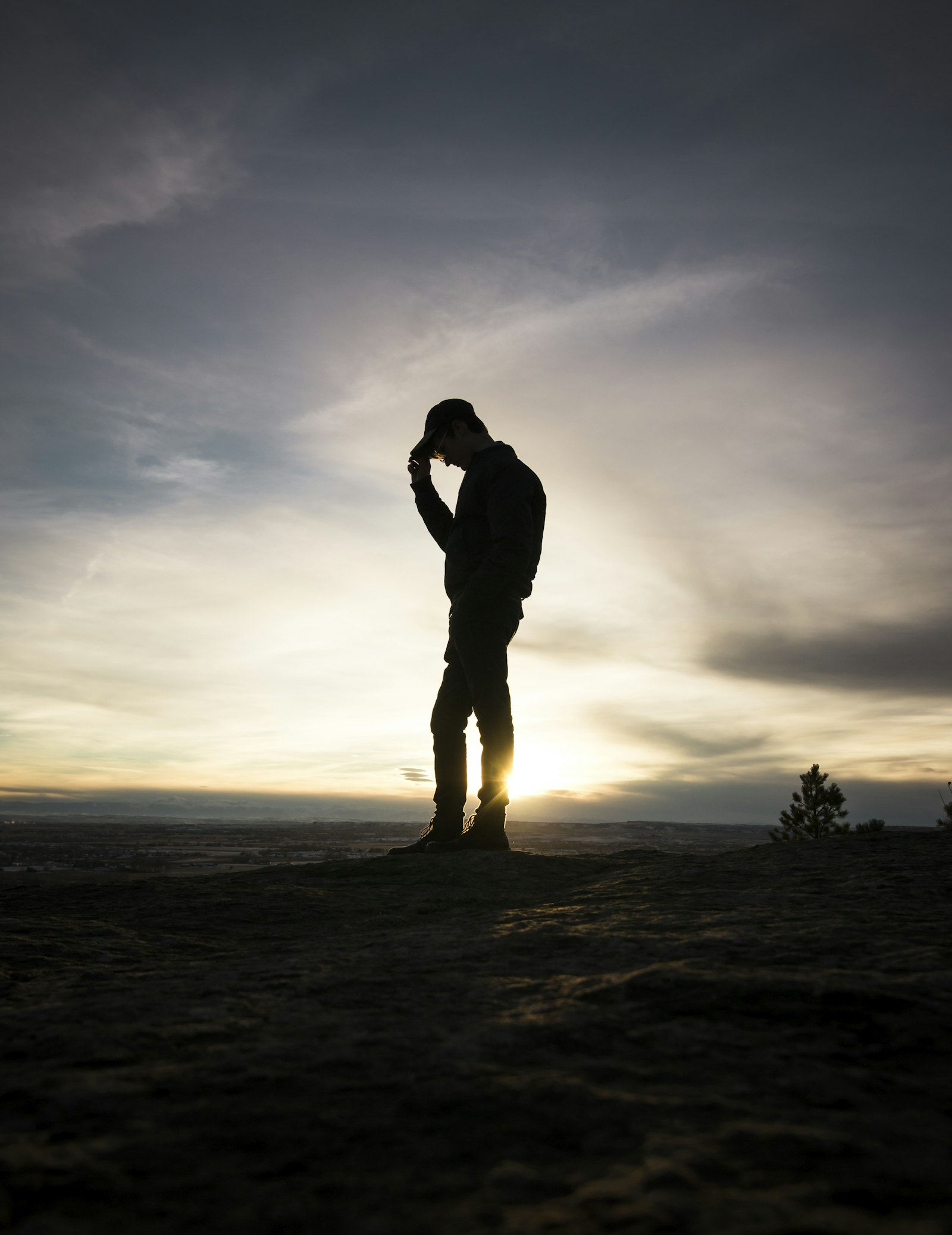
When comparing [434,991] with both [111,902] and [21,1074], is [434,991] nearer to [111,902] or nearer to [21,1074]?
[21,1074]

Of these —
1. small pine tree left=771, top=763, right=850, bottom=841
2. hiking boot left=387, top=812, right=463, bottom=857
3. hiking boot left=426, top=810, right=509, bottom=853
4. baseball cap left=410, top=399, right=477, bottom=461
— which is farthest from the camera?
small pine tree left=771, top=763, right=850, bottom=841

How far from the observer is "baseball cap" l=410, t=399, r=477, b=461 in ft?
16.6

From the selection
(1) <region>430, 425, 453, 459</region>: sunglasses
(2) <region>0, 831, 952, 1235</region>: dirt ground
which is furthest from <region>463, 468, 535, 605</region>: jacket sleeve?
(2) <region>0, 831, 952, 1235</region>: dirt ground

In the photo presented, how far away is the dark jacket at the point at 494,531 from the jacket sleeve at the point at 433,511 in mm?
61

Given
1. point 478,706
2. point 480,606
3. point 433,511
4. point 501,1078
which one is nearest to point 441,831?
point 478,706

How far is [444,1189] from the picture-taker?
0.70 metres

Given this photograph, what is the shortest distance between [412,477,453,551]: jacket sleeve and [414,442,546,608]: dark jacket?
0.20 feet

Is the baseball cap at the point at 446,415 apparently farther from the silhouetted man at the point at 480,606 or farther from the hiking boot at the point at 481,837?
the hiking boot at the point at 481,837

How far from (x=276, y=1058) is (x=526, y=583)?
3.78 meters

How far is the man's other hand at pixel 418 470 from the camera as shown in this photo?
208 inches

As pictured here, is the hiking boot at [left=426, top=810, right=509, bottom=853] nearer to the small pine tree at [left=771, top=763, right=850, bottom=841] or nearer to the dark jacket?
the dark jacket

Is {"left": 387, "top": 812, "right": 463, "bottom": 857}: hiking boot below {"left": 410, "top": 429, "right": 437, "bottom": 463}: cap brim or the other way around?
below

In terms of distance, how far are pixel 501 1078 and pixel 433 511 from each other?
4.59 meters

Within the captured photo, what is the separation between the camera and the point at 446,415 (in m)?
5.07
